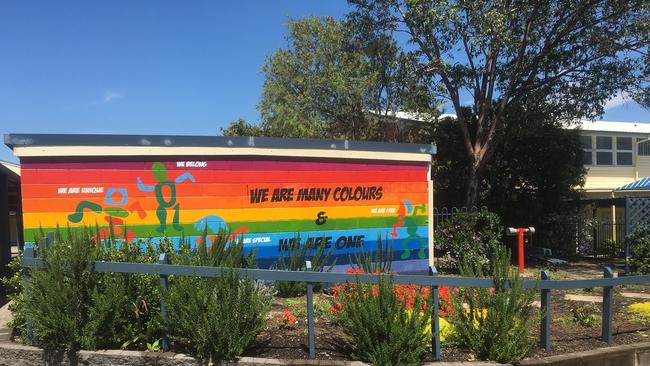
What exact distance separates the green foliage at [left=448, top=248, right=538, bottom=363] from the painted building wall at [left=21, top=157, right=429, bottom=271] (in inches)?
159

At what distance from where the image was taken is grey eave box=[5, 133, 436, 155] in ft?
24.2

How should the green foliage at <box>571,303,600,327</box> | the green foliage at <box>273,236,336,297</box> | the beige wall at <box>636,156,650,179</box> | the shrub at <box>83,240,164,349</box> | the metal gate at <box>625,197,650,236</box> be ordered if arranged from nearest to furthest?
the shrub at <box>83,240,164,349</box> → the green foliage at <box>571,303,600,327</box> → the green foliage at <box>273,236,336,297</box> → the metal gate at <box>625,197,650,236</box> → the beige wall at <box>636,156,650,179</box>

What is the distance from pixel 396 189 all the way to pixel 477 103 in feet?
24.9

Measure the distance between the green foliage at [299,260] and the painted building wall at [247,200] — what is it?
0.40 feet

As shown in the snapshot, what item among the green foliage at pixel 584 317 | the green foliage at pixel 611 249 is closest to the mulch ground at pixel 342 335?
the green foliage at pixel 584 317

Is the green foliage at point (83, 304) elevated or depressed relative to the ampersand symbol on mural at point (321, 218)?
depressed

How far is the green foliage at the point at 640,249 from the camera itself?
37.3ft

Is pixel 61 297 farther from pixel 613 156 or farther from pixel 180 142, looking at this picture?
pixel 613 156

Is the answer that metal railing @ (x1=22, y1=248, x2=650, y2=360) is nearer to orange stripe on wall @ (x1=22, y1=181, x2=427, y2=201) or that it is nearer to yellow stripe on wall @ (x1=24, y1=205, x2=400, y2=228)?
yellow stripe on wall @ (x1=24, y1=205, x2=400, y2=228)

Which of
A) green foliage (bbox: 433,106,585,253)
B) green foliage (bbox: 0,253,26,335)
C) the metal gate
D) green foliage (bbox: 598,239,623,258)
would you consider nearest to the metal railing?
green foliage (bbox: 0,253,26,335)

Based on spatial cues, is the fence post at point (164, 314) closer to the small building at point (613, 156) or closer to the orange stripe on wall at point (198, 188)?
the orange stripe on wall at point (198, 188)

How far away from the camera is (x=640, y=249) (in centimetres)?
1155

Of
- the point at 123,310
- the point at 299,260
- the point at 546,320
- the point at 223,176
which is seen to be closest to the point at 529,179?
the point at 299,260

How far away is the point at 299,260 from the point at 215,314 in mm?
3848
